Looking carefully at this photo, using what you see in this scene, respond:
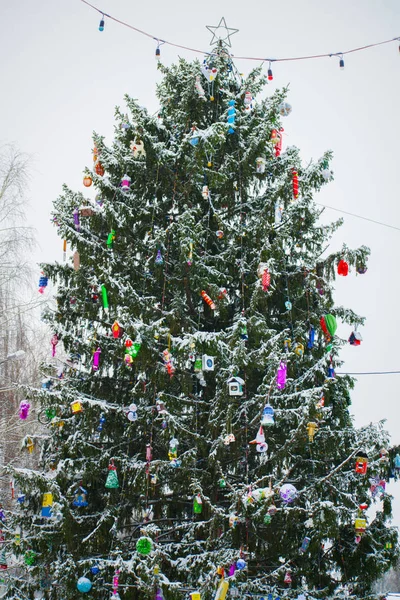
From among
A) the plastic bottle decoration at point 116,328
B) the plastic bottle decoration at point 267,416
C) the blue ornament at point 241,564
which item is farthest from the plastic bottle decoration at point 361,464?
the plastic bottle decoration at point 116,328

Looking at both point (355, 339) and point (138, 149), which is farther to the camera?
point (138, 149)

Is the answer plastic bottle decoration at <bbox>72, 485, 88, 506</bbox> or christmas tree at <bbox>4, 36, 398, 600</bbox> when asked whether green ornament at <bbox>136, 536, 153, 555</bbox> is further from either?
plastic bottle decoration at <bbox>72, 485, 88, 506</bbox>

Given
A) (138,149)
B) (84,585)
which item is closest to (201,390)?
(84,585)

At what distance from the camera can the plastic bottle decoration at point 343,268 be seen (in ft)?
21.0

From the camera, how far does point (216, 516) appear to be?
5.05 meters

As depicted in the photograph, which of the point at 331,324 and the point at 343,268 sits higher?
the point at 343,268

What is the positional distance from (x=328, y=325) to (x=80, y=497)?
3248 mm

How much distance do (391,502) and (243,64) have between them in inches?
239

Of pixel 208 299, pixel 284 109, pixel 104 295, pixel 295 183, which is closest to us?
pixel 104 295

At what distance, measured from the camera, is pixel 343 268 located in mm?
6422

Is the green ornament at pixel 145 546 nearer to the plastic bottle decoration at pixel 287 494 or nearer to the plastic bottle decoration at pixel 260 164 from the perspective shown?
the plastic bottle decoration at pixel 287 494

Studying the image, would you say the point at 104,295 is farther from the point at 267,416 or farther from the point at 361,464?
the point at 361,464

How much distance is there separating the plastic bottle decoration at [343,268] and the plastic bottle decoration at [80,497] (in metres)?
3.73

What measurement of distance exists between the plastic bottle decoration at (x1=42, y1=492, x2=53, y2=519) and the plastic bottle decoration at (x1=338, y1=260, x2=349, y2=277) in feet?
13.0
